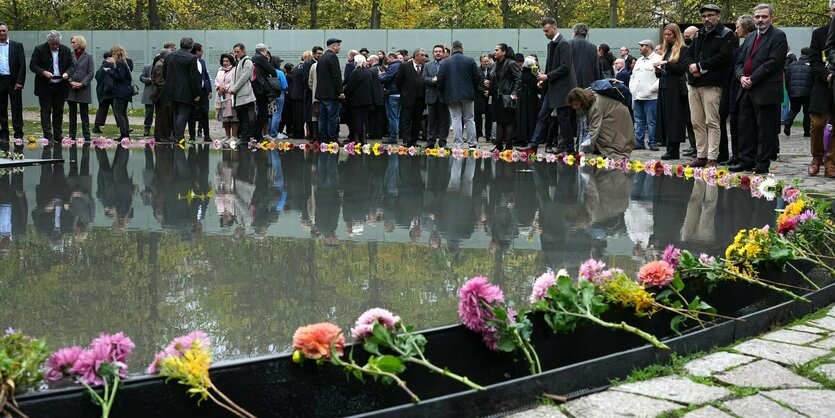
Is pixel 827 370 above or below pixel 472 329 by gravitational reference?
below

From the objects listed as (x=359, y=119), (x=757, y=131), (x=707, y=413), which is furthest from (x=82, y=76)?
(x=707, y=413)

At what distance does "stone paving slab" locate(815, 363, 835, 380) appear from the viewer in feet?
13.9

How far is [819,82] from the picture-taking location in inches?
515

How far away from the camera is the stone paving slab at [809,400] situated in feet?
12.3

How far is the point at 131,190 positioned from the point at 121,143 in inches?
328

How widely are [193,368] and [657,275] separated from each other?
7.62 ft

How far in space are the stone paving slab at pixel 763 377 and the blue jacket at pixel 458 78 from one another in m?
14.8

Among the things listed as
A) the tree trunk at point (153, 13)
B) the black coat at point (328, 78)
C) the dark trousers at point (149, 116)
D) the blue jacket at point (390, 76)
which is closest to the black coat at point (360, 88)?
A: the black coat at point (328, 78)

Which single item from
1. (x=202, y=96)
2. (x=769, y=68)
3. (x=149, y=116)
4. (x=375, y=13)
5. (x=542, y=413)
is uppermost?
(x=375, y=13)

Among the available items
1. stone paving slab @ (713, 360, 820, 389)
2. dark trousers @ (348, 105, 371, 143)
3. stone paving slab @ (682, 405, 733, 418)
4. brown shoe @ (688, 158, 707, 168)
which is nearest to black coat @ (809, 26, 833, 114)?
brown shoe @ (688, 158, 707, 168)

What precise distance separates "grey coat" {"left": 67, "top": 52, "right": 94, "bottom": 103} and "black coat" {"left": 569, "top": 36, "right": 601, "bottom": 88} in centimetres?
927

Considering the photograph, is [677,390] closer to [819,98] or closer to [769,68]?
[769,68]

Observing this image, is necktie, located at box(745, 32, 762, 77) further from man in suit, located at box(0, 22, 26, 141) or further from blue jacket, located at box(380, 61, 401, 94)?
man in suit, located at box(0, 22, 26, 141)

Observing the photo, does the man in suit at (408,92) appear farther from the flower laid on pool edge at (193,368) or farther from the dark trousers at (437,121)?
the flower laid on pool edge at (193,368)
